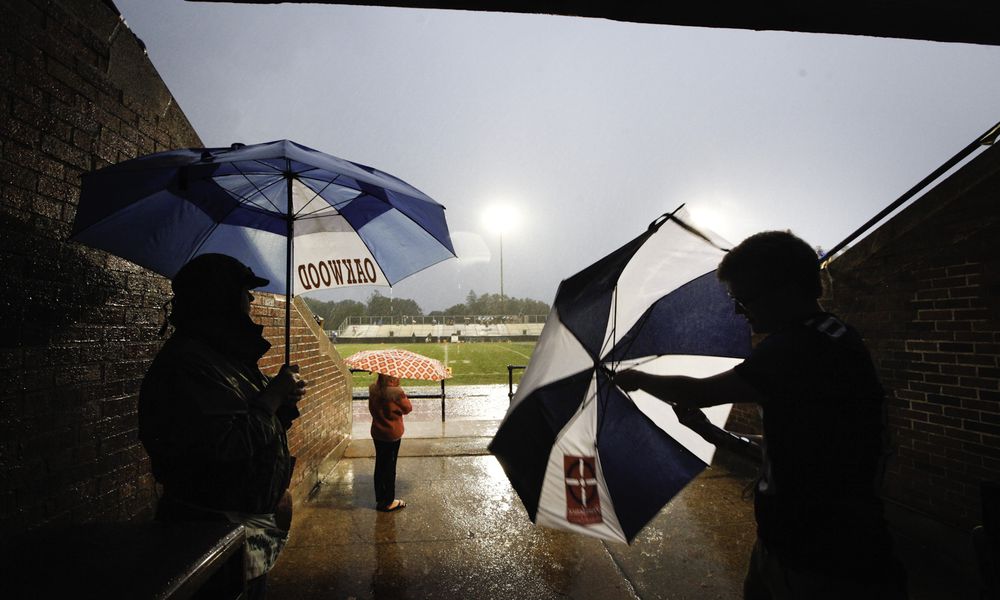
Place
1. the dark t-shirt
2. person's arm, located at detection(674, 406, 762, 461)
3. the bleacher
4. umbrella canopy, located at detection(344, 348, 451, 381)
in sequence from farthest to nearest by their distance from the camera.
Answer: the bleacher, umbrella canopy, located at detection(344, 348, 451, 381), person's arm, located at detection(674, 406, 762, 461), the dark t-shirt

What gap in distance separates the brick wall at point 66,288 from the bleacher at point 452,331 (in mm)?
60017

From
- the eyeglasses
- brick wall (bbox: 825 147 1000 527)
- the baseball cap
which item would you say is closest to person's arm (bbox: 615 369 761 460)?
the eyeglasses

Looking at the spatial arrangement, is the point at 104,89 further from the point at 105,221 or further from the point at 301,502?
the point at 301,502

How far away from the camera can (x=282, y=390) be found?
→ 76.0 inches

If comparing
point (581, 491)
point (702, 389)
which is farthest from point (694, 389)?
point (581, 491)

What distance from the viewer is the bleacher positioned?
220 ft

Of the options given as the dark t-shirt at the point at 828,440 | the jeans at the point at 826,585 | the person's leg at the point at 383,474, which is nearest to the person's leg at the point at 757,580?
the jeans at the point at 826,585

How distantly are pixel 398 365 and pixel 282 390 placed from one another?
8.12ft

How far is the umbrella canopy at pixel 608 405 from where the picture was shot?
5.31 feet

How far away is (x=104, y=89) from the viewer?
8.22 ft

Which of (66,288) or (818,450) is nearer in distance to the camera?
(818,450)

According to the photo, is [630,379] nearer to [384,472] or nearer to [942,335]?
[384,472]

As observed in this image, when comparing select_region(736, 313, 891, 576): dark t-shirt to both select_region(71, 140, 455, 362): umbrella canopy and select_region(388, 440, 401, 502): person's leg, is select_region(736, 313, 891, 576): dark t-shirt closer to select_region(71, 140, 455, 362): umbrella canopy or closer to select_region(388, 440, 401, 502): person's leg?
select_region(71, 140, 455, 362): umbrella canopy

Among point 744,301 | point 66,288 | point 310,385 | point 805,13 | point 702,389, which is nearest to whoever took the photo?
point 702,389
